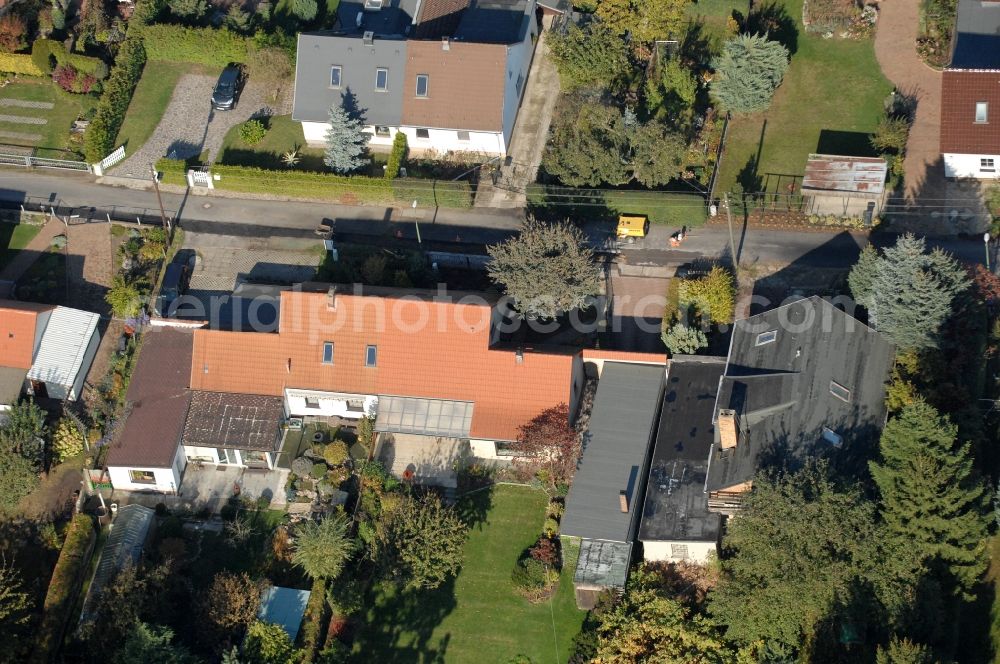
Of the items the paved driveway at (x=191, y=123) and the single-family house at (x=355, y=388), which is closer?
the single-family house at (x=355, y=388)

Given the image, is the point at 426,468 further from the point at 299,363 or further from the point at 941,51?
the point at 941,51

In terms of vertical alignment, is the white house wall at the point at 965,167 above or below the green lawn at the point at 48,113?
above

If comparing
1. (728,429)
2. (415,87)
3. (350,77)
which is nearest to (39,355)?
(350,77)

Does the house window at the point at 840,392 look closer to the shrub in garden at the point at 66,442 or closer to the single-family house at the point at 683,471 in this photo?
the single-family house at the point at 683,471

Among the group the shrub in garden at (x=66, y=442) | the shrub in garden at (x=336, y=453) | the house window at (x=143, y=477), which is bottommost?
the house window at (x=143, y=477)

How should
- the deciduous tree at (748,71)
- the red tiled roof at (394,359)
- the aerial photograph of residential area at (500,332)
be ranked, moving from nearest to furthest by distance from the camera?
1. the aerial photograph of residential area at (500,332)
2. the red tiled roof at (394,359)
3. the deciduous tree at (748,71)

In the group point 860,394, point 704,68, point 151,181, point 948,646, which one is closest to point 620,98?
point 704,68

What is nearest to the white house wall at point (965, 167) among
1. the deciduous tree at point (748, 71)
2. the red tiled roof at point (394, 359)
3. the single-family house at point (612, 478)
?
the deciduous tree at point (748, 71)
